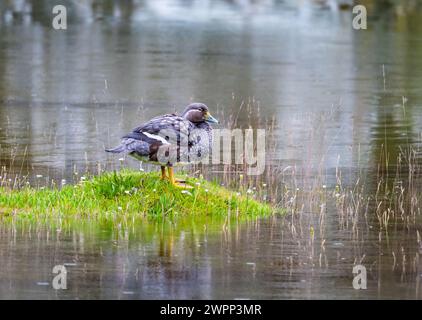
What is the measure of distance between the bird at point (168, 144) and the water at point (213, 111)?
0.75 m

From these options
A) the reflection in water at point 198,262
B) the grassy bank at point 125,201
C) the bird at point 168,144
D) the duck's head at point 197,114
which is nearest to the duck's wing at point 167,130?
the bird at point 168,144

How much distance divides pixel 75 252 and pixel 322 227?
9.05 ft

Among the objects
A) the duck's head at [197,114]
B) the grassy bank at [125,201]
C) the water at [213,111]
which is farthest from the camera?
the duck's head at [197,114]

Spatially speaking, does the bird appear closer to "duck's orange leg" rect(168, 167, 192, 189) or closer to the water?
"duck's orange leg" rect(168, 167, 192, 189)

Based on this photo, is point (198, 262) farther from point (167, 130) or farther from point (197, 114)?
point (197, 114)

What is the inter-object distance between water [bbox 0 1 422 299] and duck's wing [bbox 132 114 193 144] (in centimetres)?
94

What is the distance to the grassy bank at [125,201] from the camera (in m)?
12.2

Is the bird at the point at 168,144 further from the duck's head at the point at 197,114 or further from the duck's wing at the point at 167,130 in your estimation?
the duck's head at the point at 197,114

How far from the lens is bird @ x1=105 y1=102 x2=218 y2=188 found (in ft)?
40.6

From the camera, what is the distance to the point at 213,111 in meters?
21.1

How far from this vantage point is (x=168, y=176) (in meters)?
12.6
